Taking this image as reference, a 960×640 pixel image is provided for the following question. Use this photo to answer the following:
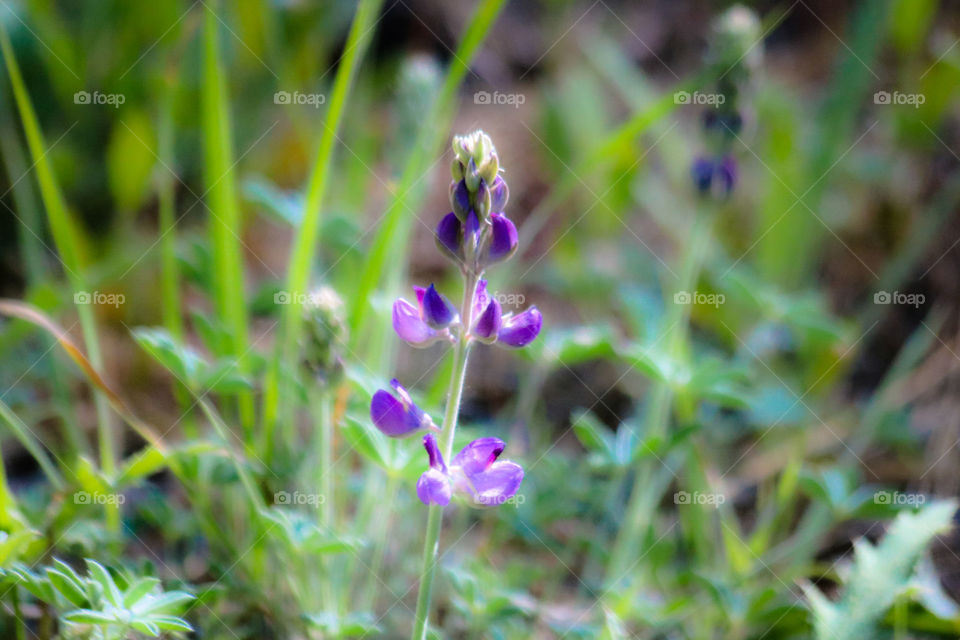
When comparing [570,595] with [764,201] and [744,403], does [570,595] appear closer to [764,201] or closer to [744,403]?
[744,403]

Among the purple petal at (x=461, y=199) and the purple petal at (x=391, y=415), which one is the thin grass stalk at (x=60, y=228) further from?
the purple petal at (x=461, y=199)

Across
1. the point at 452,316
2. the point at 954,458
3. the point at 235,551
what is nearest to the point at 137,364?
the point at 235,551
